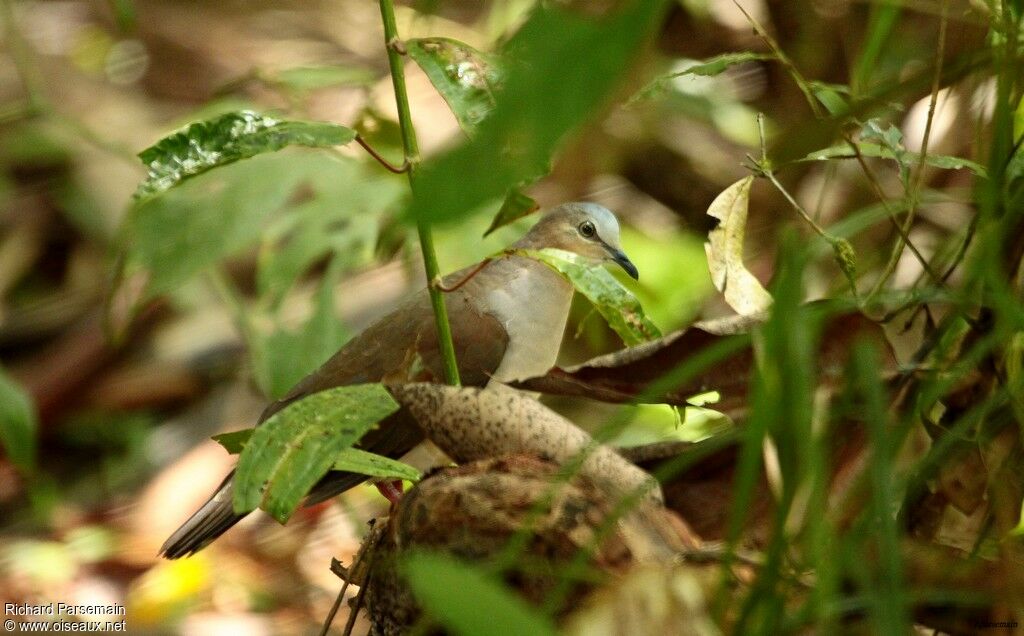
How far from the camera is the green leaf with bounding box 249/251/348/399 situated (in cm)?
268

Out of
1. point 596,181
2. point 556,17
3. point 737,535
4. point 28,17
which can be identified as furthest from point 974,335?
point 28,17

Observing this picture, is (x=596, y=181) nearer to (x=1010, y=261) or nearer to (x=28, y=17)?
(x=28, y=17)

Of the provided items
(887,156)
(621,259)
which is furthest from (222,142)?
(621,259)

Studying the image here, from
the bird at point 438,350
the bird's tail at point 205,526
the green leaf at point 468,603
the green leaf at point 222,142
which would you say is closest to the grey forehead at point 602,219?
the bird at point 438,350

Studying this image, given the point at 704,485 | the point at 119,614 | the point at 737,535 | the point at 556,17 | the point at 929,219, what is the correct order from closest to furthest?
the point at 556,17, the point at 737,535, the point at 704,485, the point at 119,614, the point at 929,219

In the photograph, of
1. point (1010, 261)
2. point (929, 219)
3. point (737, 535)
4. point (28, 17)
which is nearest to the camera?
point (737, 535)

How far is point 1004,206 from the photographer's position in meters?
1.52

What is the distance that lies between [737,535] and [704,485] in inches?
29.4

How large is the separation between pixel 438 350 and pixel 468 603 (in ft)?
6.65

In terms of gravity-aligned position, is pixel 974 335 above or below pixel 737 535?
below

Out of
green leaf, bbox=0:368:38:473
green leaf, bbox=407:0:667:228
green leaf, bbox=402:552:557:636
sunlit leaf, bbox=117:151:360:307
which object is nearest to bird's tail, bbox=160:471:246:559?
green leaf, bbox=0:368:38:473

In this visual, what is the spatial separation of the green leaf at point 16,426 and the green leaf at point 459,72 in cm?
132

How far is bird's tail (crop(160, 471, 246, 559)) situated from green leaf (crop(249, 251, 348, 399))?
234mm

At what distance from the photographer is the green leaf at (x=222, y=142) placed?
67.1 inches
